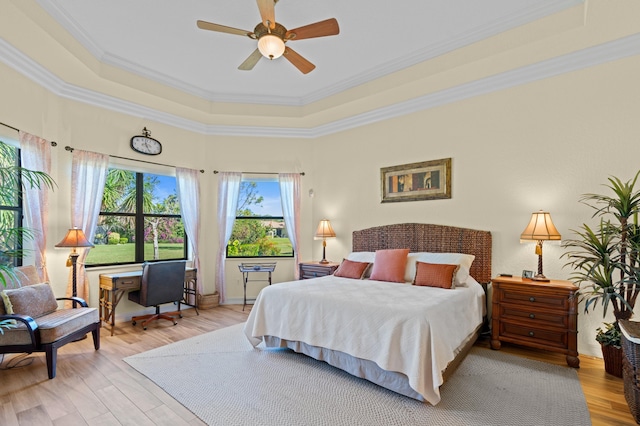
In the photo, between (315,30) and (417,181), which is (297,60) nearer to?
(315,30)

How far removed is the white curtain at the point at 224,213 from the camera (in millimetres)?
5633

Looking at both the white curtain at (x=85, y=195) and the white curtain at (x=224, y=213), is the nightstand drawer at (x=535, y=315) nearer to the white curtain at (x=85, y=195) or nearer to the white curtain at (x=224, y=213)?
the white curtain at (x=224, y=213)

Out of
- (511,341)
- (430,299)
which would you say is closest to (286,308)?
(430,299)

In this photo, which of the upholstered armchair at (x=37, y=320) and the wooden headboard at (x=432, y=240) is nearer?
the upholstered armchair at (x=37, y=320)

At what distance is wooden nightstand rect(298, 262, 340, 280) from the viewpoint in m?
4.98

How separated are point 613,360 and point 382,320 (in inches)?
87.8

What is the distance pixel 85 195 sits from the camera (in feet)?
14.3

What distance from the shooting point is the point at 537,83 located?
12.3 feet

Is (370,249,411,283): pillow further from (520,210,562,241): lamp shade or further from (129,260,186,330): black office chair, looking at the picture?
(129,260,186,330): black office chair

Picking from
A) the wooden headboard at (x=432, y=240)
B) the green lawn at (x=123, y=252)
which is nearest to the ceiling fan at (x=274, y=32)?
the wooden headboard at (x=432, y=240)

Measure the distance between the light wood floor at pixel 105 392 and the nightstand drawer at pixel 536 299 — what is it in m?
0.59

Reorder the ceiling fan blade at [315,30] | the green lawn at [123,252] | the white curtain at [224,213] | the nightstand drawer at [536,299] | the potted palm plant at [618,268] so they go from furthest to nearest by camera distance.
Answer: the white curtain at [224,213], the green lawn at [123,252], the nightstand drawer at [536,299], the potted palm plant at [618,268], the ceiling fan blade at [315,30]

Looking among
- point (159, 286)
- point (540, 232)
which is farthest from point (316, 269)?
point (540, 232)

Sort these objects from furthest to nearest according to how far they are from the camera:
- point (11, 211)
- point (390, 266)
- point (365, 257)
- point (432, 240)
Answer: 1. point (365, 257)
2. point (432, 240)
3. point (390, 266)
4. point (11, 211)
